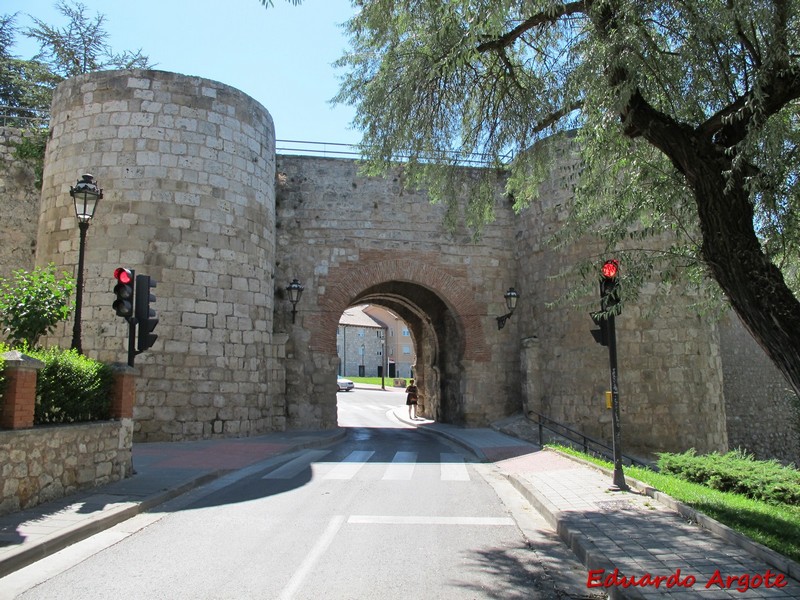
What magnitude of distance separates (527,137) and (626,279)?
276 cm

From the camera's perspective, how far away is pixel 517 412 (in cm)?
1817

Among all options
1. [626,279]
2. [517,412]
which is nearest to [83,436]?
A: [626,279]

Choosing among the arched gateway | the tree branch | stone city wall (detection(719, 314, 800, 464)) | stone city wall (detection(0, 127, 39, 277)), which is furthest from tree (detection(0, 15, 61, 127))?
stone city wall (detection(719, 314, 800, 464))

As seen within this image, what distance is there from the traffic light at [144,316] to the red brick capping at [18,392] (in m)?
2.20

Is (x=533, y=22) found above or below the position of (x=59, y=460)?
above

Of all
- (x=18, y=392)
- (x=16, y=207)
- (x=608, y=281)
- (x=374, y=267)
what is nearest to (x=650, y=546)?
(x=608, y=281)

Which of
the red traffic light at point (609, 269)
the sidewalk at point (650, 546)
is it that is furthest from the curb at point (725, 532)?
the red traffic light at point (609, 269)

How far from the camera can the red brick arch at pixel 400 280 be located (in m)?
17.4

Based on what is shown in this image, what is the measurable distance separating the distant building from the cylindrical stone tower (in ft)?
169

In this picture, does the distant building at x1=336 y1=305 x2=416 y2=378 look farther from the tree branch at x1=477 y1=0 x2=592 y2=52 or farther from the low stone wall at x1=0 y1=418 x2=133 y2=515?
the tree branch at x1=477 y1=0 x2=592 y2=52

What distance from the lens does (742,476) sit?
8711 millimetres

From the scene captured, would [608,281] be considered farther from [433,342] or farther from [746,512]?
[433,342]

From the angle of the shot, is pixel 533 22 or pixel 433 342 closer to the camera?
pixel 533 22

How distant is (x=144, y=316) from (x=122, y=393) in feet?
3.89
